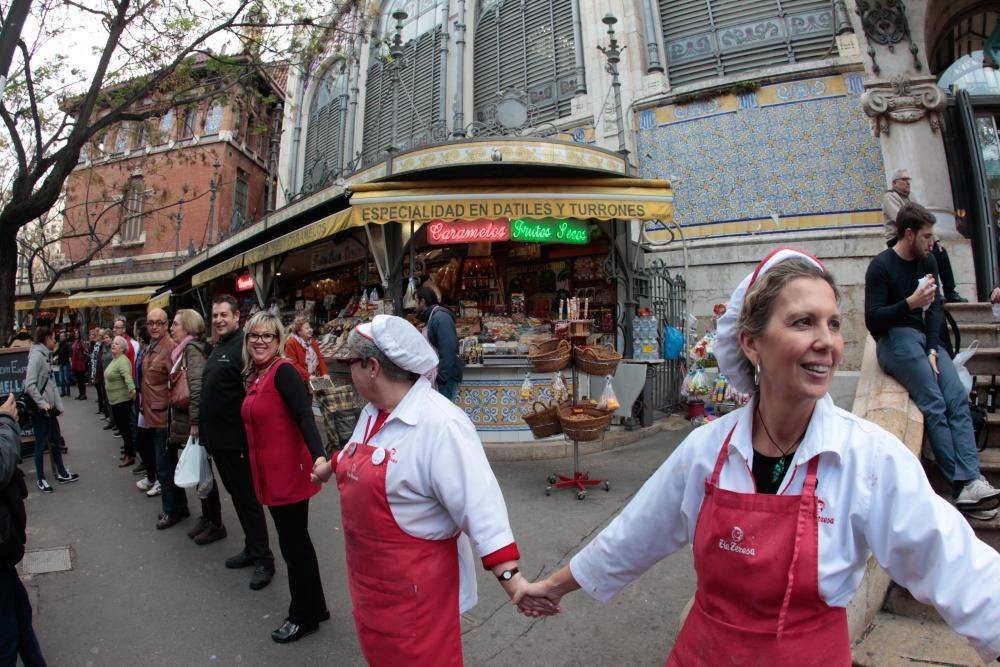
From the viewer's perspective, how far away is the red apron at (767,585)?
1262mm

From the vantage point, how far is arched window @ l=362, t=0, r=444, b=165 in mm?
13711

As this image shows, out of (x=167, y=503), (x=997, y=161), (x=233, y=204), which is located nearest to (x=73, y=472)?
(x=167, y=503)

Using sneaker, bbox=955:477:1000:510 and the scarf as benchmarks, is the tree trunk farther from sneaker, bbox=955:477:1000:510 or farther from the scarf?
sneaker, bbox=955:477:1000:510

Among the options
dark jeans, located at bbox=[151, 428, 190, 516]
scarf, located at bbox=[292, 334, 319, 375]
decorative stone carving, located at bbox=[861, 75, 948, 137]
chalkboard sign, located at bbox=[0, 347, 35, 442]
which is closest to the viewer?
chalkboard sign, located at bbox=[0, 347, 35, 442]

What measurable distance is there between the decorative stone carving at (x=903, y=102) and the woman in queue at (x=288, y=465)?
31.4 feet

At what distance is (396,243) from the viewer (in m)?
8.69

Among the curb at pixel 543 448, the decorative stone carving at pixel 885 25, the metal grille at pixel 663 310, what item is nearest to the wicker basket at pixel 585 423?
the curb at pixel 543 448

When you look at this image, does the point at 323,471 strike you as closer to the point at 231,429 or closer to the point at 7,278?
the point at 231,429

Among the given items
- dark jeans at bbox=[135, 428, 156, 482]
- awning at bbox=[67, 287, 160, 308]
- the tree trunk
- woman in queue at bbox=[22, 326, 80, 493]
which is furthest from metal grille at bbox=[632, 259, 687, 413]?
awning at bbox=[67, 287, 160, 308]

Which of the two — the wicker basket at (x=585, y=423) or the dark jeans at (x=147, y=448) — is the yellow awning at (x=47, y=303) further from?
the wicker basket at (x=585, y=423)

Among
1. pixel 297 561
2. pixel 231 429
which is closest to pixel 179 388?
pixel 231 429

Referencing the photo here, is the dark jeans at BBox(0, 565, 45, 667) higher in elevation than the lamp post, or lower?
lower

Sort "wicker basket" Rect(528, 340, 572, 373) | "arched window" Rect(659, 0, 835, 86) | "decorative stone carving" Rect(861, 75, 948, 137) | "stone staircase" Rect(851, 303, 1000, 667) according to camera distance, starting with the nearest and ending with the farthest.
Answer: "stone staircase" Rect(851, 303, 1000, 667) < "wicker basket" Rect(528, 340, 572, 373) < "decorative stone carving" Rect(861, 75, 948, 137) < "arched window" Rect(659, 0, 835, 86)

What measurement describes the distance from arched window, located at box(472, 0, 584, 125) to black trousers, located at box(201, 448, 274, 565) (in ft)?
32.6
